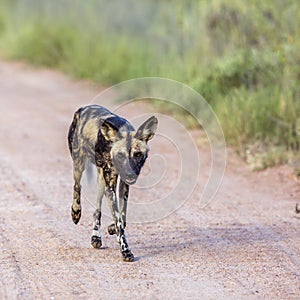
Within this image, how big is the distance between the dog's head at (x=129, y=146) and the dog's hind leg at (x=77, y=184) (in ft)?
1.88

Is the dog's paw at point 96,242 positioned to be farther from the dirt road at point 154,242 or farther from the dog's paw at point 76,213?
the dog's paw at point 76,213

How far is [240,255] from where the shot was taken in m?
6.25

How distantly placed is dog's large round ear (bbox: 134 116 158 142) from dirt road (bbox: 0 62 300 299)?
2.80 ft

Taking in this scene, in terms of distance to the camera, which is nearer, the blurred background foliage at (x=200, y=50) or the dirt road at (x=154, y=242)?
the dirt road at (x=154, y=242)

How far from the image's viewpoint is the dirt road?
5445 millimetres

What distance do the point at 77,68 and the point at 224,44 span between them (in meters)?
3.67

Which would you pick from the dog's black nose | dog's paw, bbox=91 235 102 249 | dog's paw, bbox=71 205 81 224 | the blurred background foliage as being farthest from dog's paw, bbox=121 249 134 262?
the blurred background foliage

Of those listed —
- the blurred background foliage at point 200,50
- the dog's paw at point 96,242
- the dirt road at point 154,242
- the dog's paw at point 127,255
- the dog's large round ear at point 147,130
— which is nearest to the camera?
the dirt road at point 154,242

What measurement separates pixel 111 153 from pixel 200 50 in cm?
724

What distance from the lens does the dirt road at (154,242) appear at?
545cm

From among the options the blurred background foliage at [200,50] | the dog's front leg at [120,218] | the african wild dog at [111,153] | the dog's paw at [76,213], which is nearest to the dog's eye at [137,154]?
the african wild dog at [111,153]

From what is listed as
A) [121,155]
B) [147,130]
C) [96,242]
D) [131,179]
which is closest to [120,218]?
[96,242]

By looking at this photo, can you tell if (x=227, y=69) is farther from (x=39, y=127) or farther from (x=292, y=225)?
(x=292, y=225)

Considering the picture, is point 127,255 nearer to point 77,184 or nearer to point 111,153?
point 111,153
